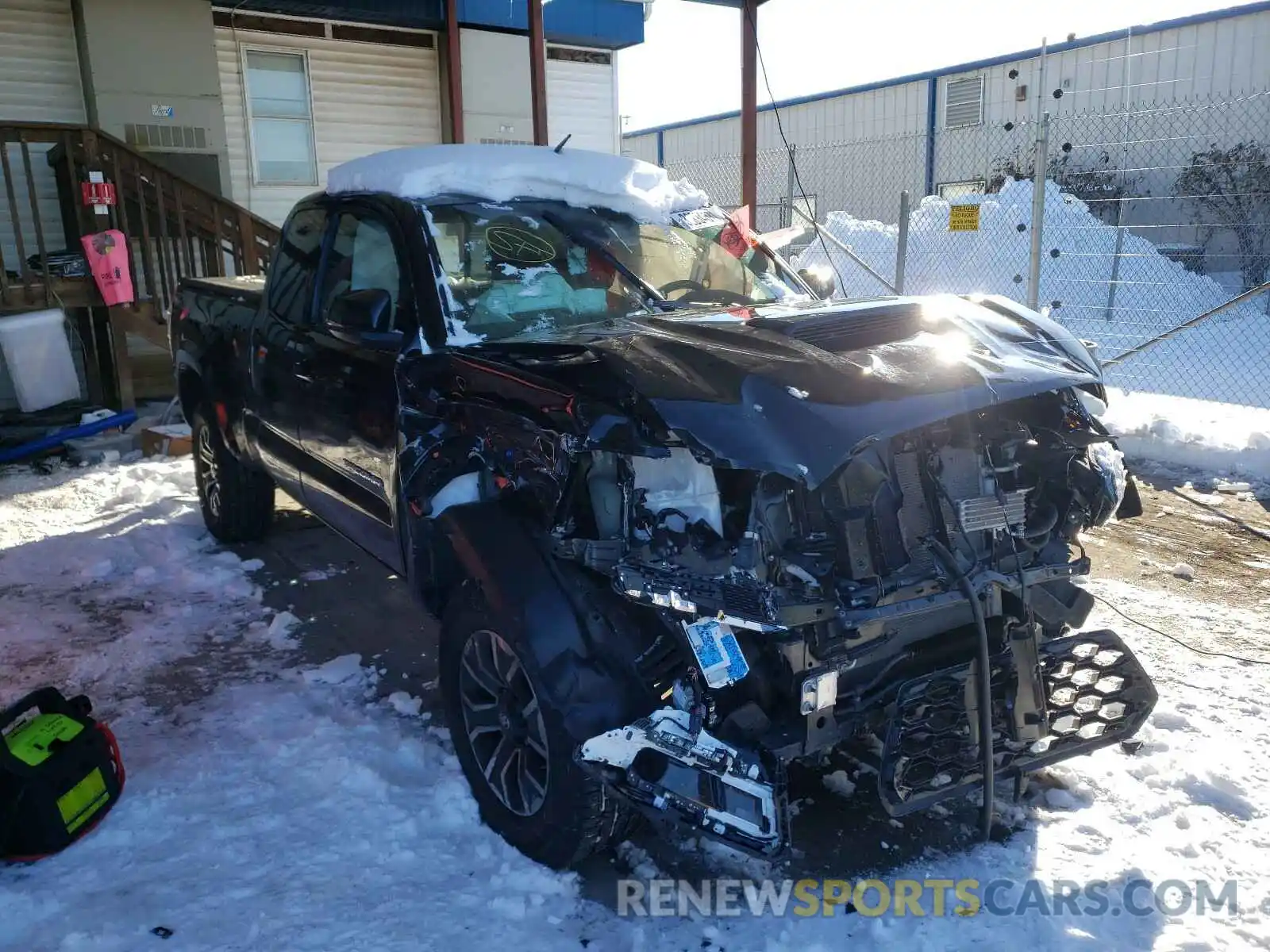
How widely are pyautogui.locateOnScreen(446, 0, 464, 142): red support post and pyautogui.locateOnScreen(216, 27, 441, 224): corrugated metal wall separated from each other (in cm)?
60

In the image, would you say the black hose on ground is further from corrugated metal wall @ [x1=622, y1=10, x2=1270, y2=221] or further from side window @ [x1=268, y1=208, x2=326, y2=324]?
corrugated metal wall @ [x1=622, y1=10, x2=1270, y2=221]

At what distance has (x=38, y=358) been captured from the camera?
8.61 m

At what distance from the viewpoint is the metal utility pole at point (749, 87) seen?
909cm

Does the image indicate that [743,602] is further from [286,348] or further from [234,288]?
[234,288]

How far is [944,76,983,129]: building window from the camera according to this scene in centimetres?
1831

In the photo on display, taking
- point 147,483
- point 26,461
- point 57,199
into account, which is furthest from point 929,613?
point 57,199

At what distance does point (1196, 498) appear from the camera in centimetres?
617

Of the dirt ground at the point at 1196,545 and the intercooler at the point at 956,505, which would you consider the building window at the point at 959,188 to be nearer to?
the dirt ground at the point at 1196,545

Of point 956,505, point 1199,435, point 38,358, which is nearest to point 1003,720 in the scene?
point 956,505

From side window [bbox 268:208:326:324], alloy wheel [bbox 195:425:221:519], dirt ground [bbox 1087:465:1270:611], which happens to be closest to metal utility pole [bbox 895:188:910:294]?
dirt ground [bbox 1087:465:1270:611]

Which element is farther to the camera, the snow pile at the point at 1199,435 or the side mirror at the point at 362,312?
the snow pile at the point at 1199,435

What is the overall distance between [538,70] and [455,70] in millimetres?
2441

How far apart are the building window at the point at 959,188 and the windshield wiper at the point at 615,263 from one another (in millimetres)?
15579

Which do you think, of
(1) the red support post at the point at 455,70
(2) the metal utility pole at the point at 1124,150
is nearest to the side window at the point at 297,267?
(1) the red support post at the point at 455,70
